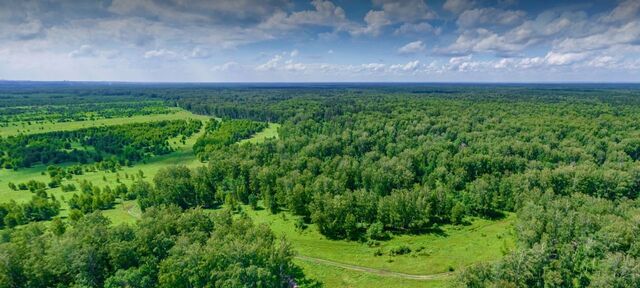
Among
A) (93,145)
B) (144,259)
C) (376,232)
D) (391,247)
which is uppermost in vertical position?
(144,259)

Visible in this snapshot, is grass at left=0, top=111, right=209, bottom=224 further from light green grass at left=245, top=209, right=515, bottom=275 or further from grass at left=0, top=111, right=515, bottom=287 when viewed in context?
Result: light green grass at left=245, top=209, right=515, bottom=275

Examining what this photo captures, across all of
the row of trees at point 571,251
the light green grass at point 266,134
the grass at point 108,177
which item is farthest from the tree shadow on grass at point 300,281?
the light green grass at point 266,134

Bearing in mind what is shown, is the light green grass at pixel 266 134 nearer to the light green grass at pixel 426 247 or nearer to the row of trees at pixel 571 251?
the light green grass at pixel 426 247

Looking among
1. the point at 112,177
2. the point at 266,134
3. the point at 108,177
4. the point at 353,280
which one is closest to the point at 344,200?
the point at 353,280

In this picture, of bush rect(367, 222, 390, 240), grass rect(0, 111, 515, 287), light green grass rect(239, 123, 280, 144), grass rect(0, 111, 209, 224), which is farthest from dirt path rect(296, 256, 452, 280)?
light green grass rect(239, 123, 280, 144)

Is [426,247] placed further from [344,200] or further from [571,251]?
[571,251]

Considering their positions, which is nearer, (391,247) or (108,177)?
(391,247)

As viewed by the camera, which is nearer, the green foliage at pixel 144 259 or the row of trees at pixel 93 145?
the green foliage at pixel 144 259

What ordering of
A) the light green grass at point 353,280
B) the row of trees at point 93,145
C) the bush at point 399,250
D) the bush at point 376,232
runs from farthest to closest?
the row of trees at point 93,145 → the bush at point 376,232 → the bush at point 399,250 → the light green grass at point 353,280

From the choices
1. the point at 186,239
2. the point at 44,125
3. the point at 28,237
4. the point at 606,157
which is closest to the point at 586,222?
the point at 186,239
